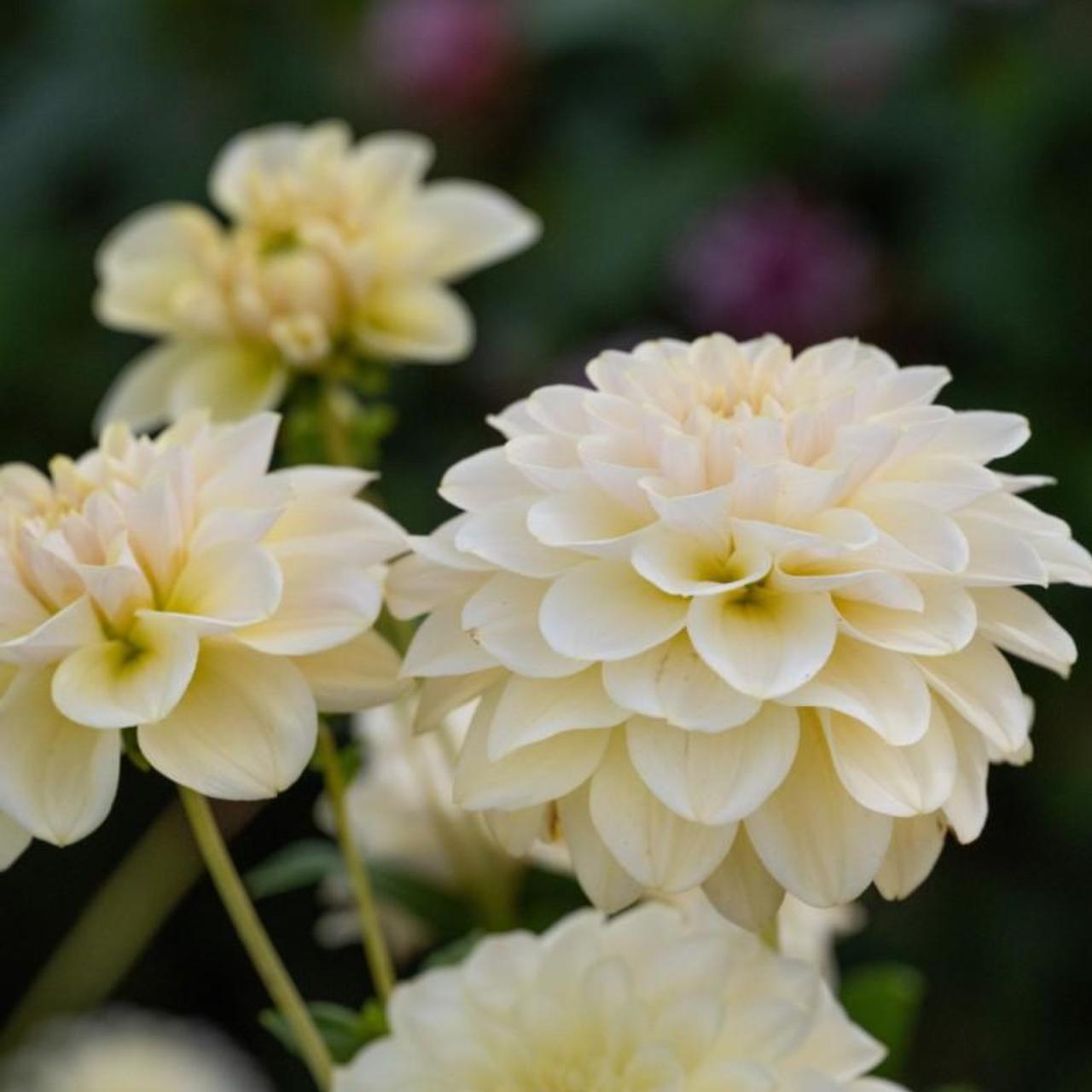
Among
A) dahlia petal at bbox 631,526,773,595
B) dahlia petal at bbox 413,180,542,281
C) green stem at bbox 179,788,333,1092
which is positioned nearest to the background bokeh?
dahlia petal at bbox 413,180,542,281

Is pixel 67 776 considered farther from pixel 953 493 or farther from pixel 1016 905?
pixel 1016 905

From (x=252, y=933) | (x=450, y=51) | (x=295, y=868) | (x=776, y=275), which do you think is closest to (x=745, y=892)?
(x=252, y=933)

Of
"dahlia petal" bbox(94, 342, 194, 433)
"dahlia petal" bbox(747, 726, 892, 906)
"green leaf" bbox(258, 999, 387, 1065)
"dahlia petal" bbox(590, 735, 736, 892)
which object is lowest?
"green leaf" bbox(258, 999, 387, 1065)

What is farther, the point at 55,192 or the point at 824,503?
the point at 55,192

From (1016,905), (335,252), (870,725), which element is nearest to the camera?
(870,725)

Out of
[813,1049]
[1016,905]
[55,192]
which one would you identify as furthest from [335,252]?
[55,192]

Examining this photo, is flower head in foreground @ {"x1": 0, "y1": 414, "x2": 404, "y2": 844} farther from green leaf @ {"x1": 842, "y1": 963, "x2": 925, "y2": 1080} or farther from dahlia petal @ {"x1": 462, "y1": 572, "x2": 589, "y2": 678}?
green leaf @ {"x1": 842, "y1": 963, "x2": 925, "y2": 1080}

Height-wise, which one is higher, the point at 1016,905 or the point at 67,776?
the point at 67,776
